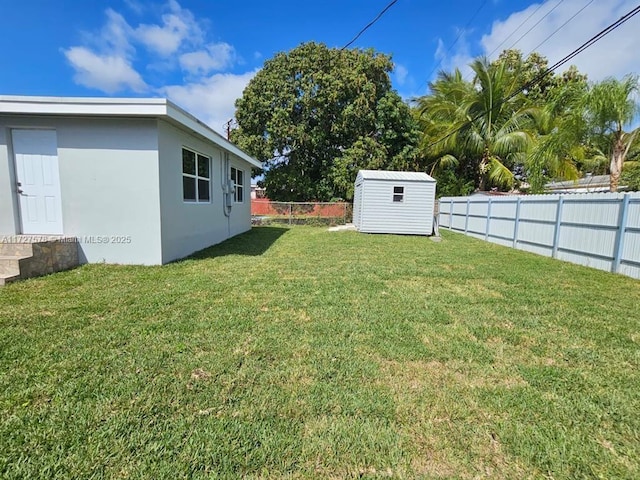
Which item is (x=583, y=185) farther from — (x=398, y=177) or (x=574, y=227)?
(x=574, y=227)

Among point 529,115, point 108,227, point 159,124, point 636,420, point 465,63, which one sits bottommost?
point 636,420

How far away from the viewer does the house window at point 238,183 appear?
11.1 metres

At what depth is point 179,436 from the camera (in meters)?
1.81

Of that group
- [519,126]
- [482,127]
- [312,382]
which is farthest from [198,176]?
[519,126]

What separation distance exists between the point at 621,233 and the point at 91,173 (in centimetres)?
993

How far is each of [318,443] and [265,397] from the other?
539 millimetres

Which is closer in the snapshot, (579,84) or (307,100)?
(579,84)

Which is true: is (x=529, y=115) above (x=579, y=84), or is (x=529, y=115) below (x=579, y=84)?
above

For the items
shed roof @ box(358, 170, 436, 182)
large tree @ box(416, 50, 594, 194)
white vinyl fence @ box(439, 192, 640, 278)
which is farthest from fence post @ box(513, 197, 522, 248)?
large tree @ box(416, 50, 594, 194)

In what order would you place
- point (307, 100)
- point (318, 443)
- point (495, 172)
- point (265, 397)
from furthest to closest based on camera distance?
point (307, 100)
point (495, 172)
point (265, 397)
point (318, 443)

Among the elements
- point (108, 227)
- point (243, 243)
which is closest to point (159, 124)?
point (108, 227)

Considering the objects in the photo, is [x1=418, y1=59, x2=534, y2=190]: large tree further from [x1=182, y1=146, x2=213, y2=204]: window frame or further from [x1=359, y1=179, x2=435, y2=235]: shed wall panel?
[x1=182, y1=146, x2=213, y2=204]: window frame

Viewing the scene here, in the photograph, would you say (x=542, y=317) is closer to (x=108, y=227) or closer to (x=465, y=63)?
(x=108, y=227)

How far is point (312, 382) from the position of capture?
93.6 inches
